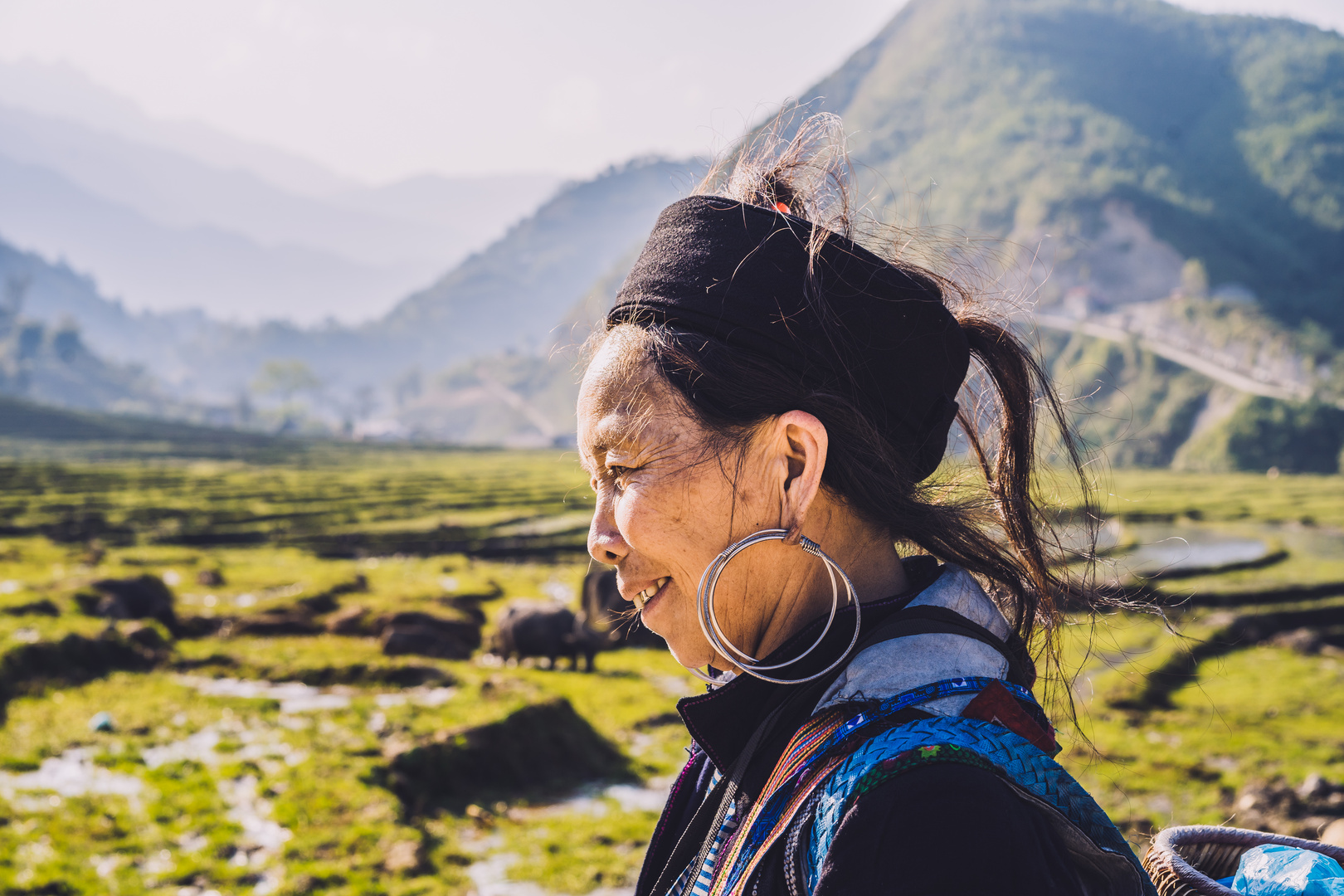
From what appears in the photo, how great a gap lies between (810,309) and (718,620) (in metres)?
0.57

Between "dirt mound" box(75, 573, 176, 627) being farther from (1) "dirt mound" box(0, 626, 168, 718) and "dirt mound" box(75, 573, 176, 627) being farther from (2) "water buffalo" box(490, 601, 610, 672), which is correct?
(2) "water buffalo" box(490, 601, 610, 672)

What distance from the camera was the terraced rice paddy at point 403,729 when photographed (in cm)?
761

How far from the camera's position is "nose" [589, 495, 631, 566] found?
5.26ft

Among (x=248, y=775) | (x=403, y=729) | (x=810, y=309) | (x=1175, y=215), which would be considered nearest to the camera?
(x=810, y=309)

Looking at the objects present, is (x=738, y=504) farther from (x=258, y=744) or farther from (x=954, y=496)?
(x=258, y=744)

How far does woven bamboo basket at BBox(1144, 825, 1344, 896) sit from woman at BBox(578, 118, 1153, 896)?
0.89 ft

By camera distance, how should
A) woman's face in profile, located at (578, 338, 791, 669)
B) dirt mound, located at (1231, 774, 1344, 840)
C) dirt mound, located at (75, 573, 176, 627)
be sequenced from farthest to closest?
dirt mound, located at (75, 573, 176, 627) → dirt mound, located at (1231, 774, 1344, 840) → woman's face in profile, located at (578, 338, 791, 669)

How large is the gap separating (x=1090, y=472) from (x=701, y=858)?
1.27 metres

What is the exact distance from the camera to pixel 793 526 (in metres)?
1.49

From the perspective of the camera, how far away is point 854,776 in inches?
45.8

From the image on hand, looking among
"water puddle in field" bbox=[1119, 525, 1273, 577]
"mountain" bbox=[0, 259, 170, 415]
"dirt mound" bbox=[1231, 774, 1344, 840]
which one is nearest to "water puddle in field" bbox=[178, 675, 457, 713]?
"dirt mound" bbox=[1231, 774, 1344, 840]

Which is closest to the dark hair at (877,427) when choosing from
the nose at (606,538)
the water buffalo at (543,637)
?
the nose at (606,538)

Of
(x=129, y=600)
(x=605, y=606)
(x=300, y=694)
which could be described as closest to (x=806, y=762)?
(x=300, y=694)

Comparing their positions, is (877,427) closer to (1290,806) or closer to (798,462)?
(798,462)
